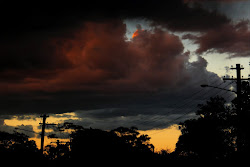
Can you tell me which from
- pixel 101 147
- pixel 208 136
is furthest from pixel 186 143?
pixel 101 147

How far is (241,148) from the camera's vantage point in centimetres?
2431

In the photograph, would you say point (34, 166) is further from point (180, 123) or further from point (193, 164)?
point (180, 123)

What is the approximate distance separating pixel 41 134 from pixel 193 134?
26268mm

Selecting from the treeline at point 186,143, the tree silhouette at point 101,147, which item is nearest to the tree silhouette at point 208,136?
the treeline at point 186,143

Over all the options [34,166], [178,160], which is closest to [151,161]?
[178,160]

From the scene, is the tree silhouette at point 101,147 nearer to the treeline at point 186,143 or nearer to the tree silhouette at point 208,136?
the treeline at point 186,143

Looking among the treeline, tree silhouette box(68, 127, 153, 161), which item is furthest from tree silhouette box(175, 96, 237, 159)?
tree silhouette box(68, 127, 153, 161)

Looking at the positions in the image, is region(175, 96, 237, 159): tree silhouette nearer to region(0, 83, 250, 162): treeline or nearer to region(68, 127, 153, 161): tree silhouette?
region(0, 83, 250, 162): treeline

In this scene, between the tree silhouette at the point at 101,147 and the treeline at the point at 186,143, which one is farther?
the tree silhouette at the point at 101,147

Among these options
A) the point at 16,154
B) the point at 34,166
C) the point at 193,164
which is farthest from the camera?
the point at 16,154

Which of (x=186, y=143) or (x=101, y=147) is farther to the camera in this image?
(x=186, y=143)

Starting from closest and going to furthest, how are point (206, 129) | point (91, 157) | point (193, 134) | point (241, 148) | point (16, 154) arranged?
point (241, 148)
point (16, 154)
point (91, 157)
point (206, 129)
point (193, 134)

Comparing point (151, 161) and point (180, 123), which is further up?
point (180, 123)

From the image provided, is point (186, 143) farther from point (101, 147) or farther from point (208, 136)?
point (101, 147)
